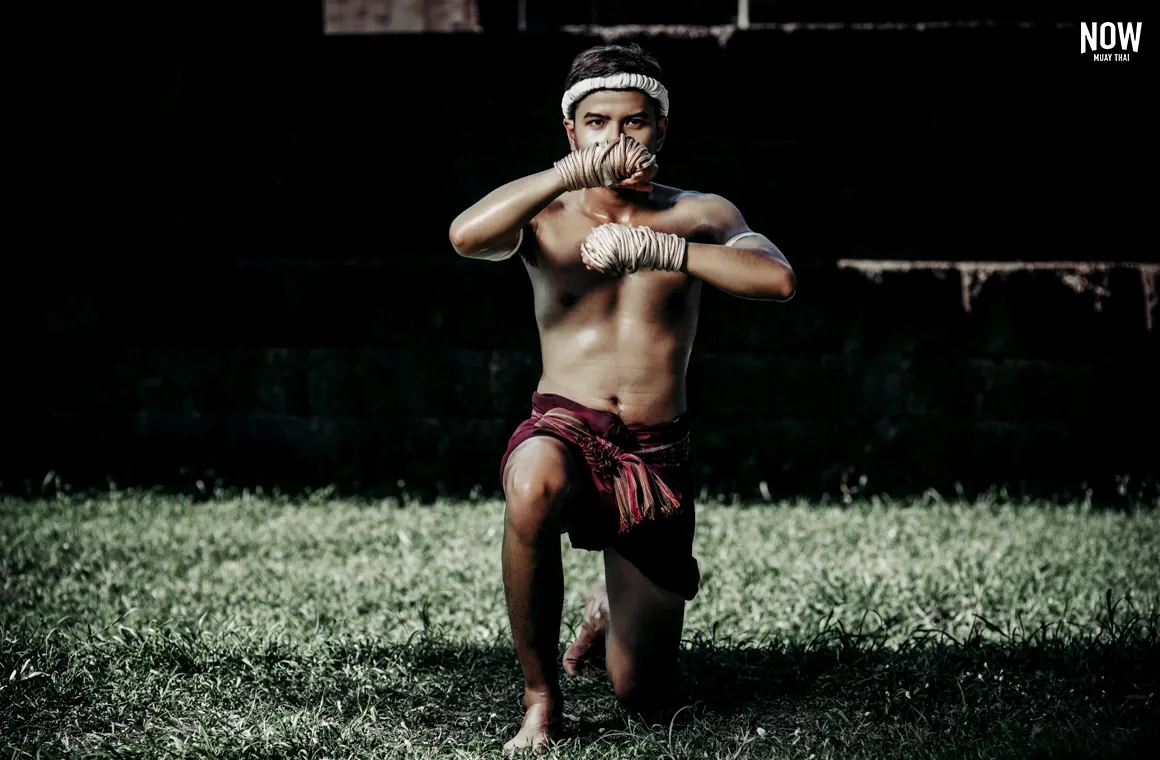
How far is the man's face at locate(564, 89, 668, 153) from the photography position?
317 centimetres

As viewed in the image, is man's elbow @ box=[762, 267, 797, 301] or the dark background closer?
man's elbow @ box=[762, 267, 797, 301]

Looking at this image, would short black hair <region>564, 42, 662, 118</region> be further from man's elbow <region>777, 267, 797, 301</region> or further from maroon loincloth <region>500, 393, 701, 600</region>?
maroon loincloth <region>500, 393, 701, 600</region>

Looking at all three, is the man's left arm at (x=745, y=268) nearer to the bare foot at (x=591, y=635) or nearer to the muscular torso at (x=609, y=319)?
the muscular torso at (x=609, y=319)

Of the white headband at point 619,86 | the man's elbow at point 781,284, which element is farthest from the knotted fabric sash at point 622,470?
the white headband at point 619,86

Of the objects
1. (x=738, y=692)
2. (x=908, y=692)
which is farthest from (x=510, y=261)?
(x=908, y=692)

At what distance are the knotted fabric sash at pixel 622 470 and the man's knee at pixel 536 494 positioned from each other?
0.57ft

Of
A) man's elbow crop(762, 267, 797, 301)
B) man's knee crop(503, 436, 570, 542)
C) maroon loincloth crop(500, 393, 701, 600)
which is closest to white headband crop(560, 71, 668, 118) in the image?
man's elbow crop(762, 267, 797, 301)

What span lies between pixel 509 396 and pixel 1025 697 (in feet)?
13.0

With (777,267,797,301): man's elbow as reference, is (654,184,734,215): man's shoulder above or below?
above

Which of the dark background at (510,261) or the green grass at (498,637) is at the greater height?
the dark background at (510,261)

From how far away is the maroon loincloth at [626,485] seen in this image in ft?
10.5

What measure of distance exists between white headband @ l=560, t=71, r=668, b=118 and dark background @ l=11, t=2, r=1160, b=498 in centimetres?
364

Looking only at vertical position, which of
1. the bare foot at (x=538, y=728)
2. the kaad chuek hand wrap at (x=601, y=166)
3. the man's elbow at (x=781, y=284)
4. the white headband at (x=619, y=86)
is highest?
the white headband at (x=619, y=86)

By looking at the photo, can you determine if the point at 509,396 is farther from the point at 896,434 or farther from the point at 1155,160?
the point at 1155,160
